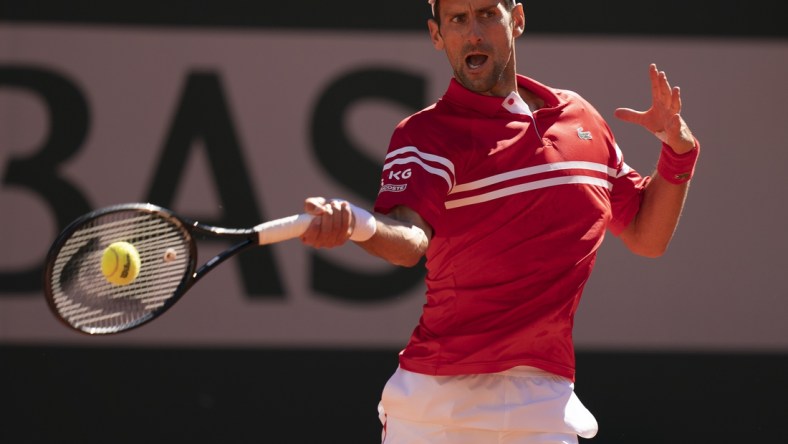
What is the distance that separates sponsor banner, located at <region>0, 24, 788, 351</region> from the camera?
5602mm

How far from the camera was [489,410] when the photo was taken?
3217mm

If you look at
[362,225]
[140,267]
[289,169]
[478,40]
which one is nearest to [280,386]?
[289,169]

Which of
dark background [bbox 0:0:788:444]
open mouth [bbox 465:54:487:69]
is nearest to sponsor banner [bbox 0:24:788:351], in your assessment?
dark background [bbox 0:0:788:444]

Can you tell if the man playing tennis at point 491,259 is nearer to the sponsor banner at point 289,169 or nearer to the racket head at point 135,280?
the racket head at point 135,280

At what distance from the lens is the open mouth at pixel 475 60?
3.43 metres

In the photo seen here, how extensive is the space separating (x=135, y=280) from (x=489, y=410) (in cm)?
98

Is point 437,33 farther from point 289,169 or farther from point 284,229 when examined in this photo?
point 289,169

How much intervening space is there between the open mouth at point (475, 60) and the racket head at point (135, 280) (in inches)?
39.6

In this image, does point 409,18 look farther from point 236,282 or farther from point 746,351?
point 746,351

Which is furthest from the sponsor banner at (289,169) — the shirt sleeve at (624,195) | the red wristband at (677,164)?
the red wristband at (677,164)

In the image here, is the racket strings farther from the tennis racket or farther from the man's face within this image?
the man's face

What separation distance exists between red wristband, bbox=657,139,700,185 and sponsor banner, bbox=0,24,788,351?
2.05 metres

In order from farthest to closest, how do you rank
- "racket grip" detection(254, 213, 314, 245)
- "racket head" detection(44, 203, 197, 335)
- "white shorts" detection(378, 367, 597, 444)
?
"white shorts" detection(378, 367, 597, 444) < "racket head" detection(44, 203, 197, 335) < "racket grip" detection(254, 213, 314, 245)

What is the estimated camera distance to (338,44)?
5.66 metres
